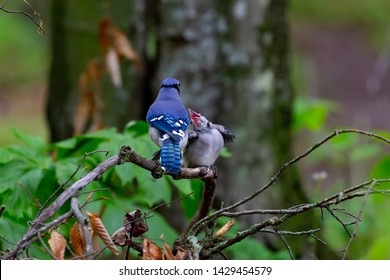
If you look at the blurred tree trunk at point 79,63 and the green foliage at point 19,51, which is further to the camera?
the green foliage at point 19,51

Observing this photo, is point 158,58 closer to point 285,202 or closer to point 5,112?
point 285,202

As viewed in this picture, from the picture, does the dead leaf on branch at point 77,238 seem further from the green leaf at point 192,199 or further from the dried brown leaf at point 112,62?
the dried brown leaf at point 112,62

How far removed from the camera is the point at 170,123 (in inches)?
78.9

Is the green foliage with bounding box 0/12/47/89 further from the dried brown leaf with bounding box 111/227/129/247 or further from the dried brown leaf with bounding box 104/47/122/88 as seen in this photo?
the dried brown leaf with bounding box 111/227/129/247

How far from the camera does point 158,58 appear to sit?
15.0 ft

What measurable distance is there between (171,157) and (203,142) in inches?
11.0

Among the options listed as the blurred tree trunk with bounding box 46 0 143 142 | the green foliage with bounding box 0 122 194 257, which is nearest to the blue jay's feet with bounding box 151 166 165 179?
the green foliage with bounding box 0 122 194 257

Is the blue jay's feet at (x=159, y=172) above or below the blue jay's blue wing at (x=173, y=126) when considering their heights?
below

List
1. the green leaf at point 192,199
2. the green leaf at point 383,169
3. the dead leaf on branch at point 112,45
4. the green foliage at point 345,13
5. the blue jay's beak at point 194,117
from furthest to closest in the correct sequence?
the green foliage at point 345,13 → the dead leaf on branch at point 112,45 → the green leaf at point 383,169 → the green leaf at point 192,199 → the blue jay's beak at point 194,117

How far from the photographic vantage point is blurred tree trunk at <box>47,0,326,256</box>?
445 centimetres

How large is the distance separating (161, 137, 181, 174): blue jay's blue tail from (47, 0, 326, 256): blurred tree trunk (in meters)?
2.45

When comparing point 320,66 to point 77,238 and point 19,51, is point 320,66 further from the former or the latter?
point 77,238

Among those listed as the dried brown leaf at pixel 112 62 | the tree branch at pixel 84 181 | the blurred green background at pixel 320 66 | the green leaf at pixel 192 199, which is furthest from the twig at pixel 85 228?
the blurred green background at pixel 320 66

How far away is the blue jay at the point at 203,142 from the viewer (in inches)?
86.3
